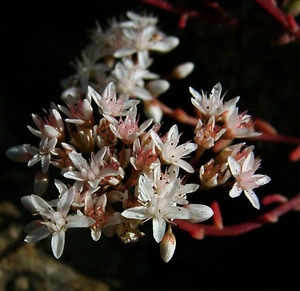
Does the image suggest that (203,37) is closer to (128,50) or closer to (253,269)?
(128,50)

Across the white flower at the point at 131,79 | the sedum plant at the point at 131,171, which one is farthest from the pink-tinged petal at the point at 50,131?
the white flower at the point at 131,79

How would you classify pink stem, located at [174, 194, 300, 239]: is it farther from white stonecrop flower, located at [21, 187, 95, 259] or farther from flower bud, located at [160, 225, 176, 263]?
white stonecrop flower, located at [21, 187, 95, 259]

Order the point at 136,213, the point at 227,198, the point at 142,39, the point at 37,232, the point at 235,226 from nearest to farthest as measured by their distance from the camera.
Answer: the point at 136,213, the point at 37,232, the point at 235,226, the point at 142,39, the point at 227,198

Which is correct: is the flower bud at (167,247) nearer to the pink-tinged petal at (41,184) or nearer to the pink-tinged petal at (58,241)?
the pink-tinged petal at (58,241)

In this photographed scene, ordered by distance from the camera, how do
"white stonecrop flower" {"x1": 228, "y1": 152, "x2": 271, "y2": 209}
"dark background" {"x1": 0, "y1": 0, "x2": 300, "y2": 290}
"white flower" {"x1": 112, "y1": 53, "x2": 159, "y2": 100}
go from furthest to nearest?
"dark background" {"x1": 0, "y1": 0, "x2": 300, "y2": 290} → "white flower" {"x1": 112, "y1": 53, "x2": 159, "y2": 100} → "white stonecrop flower" {"x1": 228, "y1": 152, "x2": 271, "y2": 209}

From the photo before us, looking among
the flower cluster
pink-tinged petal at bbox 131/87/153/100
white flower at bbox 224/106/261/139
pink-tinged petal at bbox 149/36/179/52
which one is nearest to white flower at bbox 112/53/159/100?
pink-tinged petal at bbox 131/87/153/100

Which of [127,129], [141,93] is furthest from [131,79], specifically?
[127,129]

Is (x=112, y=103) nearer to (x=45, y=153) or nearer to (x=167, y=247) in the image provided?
(x=45, y=153)
